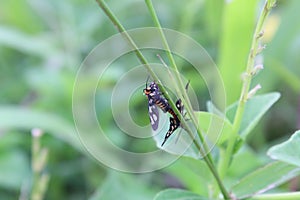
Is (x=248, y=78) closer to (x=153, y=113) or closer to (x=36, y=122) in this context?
(x=153, y=113)

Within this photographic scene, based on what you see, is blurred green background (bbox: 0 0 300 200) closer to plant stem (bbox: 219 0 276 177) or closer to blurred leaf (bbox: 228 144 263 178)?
blurred leaf (bbox: 228 144 263 178)

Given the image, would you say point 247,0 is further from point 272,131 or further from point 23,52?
point 23,52

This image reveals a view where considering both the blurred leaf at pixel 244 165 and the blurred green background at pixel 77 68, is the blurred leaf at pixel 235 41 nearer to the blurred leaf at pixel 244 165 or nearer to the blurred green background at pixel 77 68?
the blurred green background at pixel 77 68

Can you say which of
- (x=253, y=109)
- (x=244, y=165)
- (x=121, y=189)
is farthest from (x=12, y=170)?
(x=253, y=109)

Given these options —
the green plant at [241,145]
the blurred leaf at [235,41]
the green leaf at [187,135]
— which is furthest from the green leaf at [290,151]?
the blurred leaf at [235,41]

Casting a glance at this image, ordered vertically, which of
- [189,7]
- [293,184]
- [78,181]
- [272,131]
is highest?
[189,7]

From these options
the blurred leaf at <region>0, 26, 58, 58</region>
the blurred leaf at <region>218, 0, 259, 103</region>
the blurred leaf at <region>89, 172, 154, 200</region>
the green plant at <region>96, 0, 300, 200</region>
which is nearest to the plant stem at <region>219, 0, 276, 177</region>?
the green plant at <region>96, 0, 300, 200</region>

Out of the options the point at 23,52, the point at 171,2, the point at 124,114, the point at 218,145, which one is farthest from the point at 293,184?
the point at 23,52
